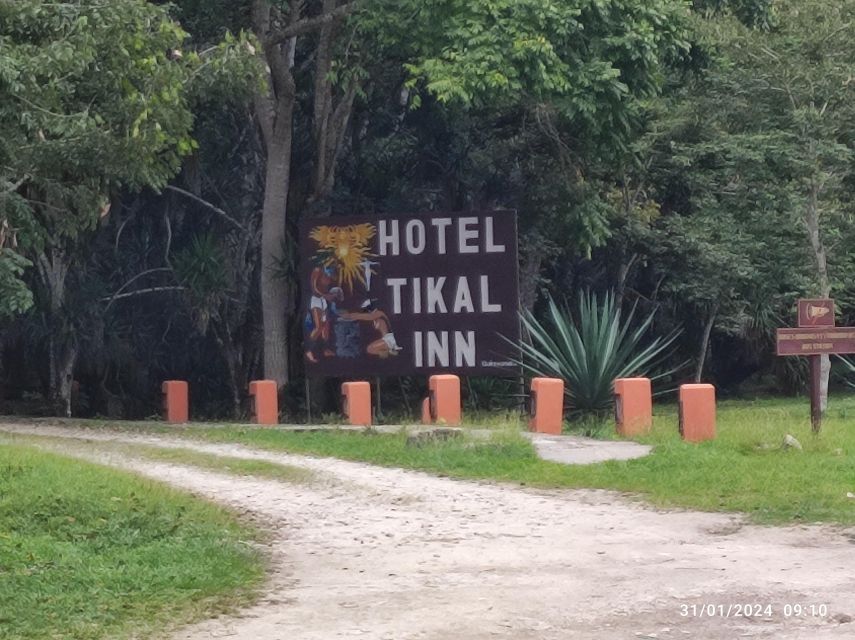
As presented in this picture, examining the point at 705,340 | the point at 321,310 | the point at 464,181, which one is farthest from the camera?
the point at 705,340

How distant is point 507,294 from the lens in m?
22.7

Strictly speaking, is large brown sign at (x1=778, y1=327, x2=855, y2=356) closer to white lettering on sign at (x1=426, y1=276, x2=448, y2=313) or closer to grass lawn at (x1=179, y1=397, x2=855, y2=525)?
grass lawn at (x1=179, y1=397, x2=855, y2=525)

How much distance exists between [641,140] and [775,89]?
13.5 feet

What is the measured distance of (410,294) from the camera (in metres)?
23.2

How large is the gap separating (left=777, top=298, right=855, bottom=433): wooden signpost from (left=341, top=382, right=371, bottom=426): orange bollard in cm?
703

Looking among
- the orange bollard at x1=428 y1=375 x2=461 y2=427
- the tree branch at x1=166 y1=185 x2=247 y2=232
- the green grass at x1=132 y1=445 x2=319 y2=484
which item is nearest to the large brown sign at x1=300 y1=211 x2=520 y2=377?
the orange bollard at x1=428 y1=375 x2=461 y2=427

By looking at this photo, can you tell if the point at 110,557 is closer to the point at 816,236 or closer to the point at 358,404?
the point at 358,404

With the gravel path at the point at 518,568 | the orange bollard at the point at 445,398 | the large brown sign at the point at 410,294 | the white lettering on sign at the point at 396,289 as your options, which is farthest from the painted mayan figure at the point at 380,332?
the gravel path at the point at 518,568

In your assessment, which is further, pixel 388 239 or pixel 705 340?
pixel 705 340

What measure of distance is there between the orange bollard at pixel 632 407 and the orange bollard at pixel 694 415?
1.07 m

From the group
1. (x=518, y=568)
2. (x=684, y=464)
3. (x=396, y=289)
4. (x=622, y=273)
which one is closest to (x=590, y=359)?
(x=396, y=289)

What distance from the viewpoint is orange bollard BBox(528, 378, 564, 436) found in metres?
19.2

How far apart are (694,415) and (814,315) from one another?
1.80 meters

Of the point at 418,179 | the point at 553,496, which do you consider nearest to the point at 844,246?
the point at 418,179
